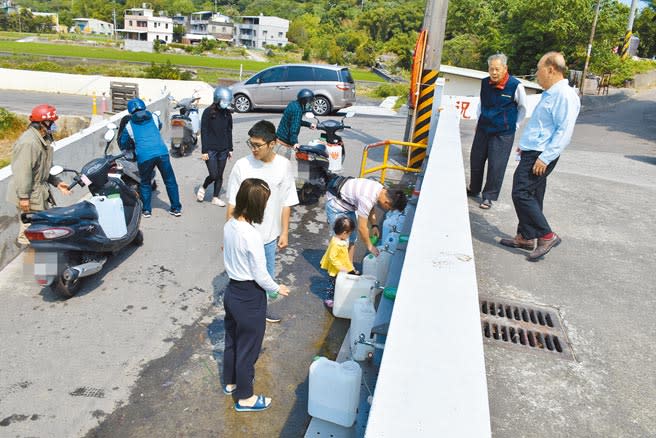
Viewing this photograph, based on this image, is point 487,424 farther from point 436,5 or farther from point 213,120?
point 436,5

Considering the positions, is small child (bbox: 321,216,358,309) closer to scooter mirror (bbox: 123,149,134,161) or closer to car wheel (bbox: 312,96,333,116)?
scooter mirror (bbox: 123,149,134,161)

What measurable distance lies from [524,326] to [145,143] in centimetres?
508

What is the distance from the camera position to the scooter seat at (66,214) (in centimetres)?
479

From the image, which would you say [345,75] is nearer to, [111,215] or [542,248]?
[111,215]

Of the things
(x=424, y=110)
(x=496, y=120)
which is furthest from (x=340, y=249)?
(x=424, y=110)

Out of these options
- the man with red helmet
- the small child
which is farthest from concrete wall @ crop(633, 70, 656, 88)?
the man with red helmet

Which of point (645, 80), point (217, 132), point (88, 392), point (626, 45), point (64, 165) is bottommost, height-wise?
point (88, 392)

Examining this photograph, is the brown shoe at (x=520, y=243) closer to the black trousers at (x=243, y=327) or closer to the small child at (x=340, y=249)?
the small child at (x=340, y=249)

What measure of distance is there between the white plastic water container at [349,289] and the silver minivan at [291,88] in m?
13.6

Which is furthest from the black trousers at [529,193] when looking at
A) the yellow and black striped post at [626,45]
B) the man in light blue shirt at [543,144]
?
the yellow and black striped post at [626,45]

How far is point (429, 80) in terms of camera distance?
1055cm

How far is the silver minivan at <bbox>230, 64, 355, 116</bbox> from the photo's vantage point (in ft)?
58.9

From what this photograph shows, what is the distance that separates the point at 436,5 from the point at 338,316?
289 inches

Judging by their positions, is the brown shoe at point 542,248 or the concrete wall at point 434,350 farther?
the brown shoe at point 542,248
